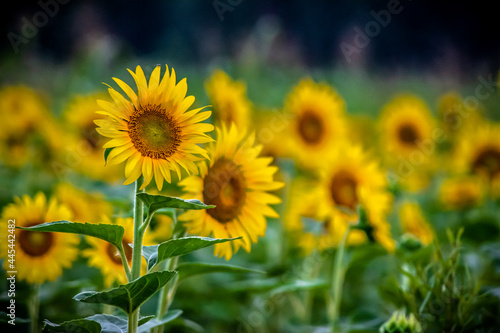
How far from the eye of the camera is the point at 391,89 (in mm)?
4535

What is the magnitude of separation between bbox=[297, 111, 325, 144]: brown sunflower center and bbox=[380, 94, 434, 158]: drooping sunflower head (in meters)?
0.43

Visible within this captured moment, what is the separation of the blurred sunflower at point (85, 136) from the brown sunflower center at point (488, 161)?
130cm

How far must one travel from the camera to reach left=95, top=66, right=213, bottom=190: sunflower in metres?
0.70

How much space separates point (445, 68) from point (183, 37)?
2377mm

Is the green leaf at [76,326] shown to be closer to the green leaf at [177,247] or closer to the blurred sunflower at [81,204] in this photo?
the green leaf at [177,247]

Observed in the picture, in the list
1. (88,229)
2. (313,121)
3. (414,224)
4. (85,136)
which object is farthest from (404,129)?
(88,229)

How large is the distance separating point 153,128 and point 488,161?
153 cm

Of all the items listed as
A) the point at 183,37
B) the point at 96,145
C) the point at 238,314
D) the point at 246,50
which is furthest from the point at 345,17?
the point at 238,314

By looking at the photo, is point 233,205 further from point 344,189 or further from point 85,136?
point 85,136

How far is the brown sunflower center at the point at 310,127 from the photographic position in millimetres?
1893

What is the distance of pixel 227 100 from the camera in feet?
5.67

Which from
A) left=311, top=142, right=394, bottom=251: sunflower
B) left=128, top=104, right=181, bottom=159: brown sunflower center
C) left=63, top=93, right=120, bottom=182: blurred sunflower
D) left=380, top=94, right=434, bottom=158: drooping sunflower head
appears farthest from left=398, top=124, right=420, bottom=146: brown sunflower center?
left=128, top=104, right=181, bottom=159: brown sunflower center

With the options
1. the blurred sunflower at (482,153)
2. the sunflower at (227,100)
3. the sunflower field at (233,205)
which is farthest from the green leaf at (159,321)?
the blurred sunflower at (482,153)

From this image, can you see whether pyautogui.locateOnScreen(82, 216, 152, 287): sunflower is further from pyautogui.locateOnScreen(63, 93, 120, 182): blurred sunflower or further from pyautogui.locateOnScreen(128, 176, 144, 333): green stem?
pyautogui.locateOnScreen(63, 93, 120, 182): blurred sunflower
